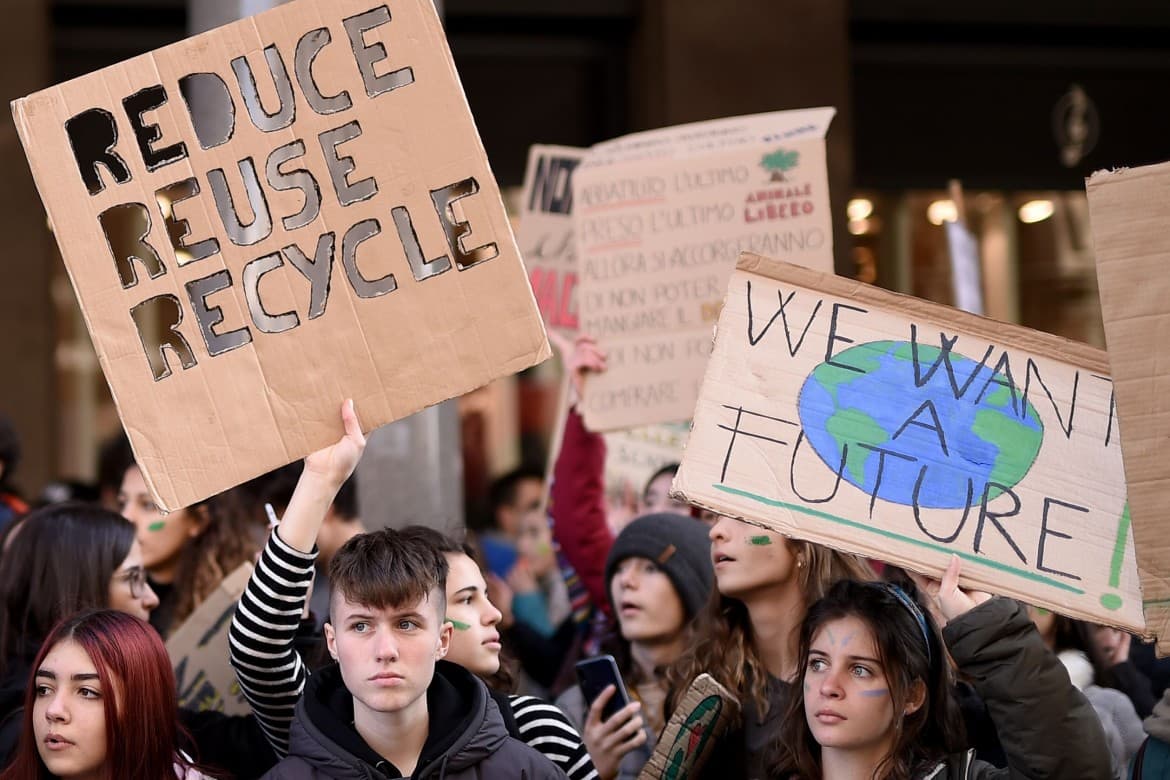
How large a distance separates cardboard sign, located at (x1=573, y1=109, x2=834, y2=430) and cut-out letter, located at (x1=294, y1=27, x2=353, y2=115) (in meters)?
1.63


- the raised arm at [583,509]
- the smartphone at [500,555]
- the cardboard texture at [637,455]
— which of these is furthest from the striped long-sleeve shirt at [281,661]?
the smartphone at [500,555]

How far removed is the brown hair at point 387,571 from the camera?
3264 millimetres

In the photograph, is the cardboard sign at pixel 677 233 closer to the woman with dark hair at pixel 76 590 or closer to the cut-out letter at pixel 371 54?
the woman with dark hair at pixel 76 590

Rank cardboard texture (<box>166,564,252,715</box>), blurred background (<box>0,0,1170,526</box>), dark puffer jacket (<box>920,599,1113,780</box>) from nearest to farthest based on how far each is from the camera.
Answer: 1. dark puffer jacket (<box>920,599,1113,780</box>)
2. cardboard texture (<box>166,564,252,715</box>)
3. blurred background (<box>0,0,1170,526</box>)

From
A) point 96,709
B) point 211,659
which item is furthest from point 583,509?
point 96,709

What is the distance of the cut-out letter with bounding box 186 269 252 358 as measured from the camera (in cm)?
348

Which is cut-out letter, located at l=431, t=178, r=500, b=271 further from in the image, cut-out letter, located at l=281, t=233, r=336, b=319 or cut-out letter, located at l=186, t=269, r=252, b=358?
cut-out letter, located at l=186, t=269, r=252, b=358

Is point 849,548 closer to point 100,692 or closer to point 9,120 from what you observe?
point 100,692

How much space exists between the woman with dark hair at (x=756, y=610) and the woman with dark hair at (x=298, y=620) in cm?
35

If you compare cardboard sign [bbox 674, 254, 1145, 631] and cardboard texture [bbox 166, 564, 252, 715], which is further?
cardboard texture [bbox 166, 564, 252, 715]

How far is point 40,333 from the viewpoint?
8.45 meters

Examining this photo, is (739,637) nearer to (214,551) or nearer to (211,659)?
(211,659)

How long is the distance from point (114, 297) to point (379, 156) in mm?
616

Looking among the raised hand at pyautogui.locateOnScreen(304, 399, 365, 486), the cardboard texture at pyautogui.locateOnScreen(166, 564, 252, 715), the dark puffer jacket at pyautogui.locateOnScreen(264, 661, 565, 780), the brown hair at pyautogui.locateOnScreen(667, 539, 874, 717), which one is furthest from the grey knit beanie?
the raised hand at pyautogui.locateOnScreen(304, 399, 365, 486)
